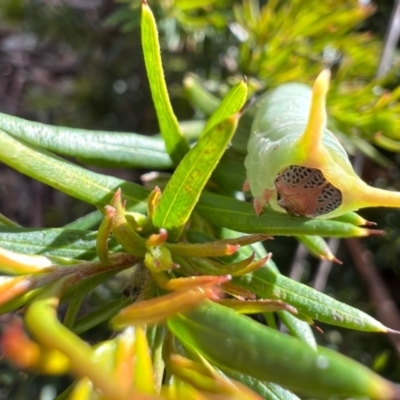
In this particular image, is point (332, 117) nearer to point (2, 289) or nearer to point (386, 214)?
point (386, 214)

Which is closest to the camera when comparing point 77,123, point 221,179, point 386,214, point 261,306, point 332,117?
point 261,306


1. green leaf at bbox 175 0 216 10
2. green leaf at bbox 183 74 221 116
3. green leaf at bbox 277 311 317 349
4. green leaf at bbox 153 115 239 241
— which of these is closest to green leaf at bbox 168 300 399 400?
green leaf at bbox 153 115 239 241

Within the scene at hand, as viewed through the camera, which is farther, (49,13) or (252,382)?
(49,13)

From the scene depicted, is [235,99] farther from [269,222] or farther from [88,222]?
[88,222]

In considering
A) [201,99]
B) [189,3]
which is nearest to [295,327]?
[201,99]

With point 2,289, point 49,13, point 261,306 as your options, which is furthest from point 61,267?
point 49,13

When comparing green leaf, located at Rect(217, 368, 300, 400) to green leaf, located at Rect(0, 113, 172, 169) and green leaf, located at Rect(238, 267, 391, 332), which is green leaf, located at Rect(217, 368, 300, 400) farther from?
green leaf, located at Rect(0, 113, 172, 169)

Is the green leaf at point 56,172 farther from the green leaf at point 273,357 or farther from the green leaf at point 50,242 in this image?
the green leaf at point 273,357
